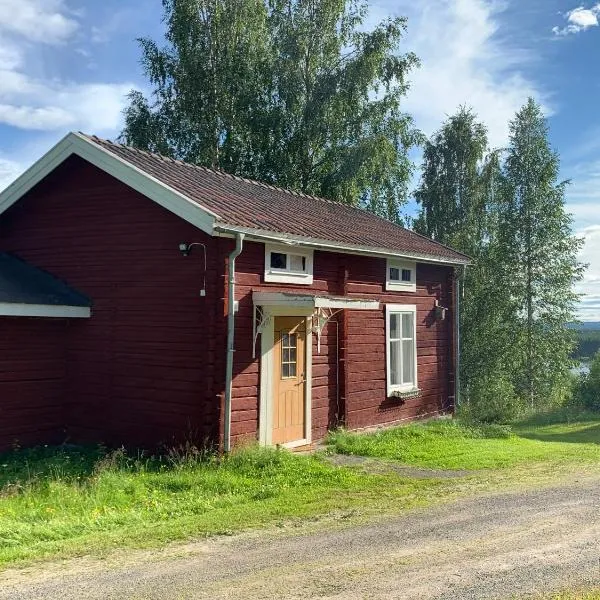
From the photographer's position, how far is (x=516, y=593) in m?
4.21

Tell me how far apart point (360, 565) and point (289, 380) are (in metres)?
5.37

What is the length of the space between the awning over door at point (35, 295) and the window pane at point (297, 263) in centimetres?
345

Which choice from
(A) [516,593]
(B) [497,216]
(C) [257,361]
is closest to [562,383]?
(B) [497,216]

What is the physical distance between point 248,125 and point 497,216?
10.1 metres

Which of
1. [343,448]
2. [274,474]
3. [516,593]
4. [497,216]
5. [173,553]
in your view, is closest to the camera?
[516,593]

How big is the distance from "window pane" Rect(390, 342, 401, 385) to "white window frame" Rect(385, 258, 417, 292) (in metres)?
1.21

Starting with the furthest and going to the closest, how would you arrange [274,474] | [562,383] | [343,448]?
[562,383] < [343,448] < [274,474]

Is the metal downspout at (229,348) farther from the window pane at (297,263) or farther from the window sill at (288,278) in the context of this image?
the window pane at (297,263)

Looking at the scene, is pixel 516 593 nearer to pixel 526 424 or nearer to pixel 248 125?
pixel 526 424

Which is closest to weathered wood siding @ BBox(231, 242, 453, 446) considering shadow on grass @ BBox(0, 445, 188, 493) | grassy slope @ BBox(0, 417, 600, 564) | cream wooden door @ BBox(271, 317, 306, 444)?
cream wooden door @ BBox(271, 317, 306, 444)

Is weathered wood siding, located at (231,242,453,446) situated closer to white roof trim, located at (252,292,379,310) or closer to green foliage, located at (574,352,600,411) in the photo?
white roof trim, located at (252,292,379,310)

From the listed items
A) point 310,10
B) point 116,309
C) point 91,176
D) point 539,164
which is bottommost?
point 116,309

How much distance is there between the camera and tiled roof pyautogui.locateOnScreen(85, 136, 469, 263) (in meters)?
9.42

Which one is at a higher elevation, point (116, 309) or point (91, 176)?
point (91, 176)
